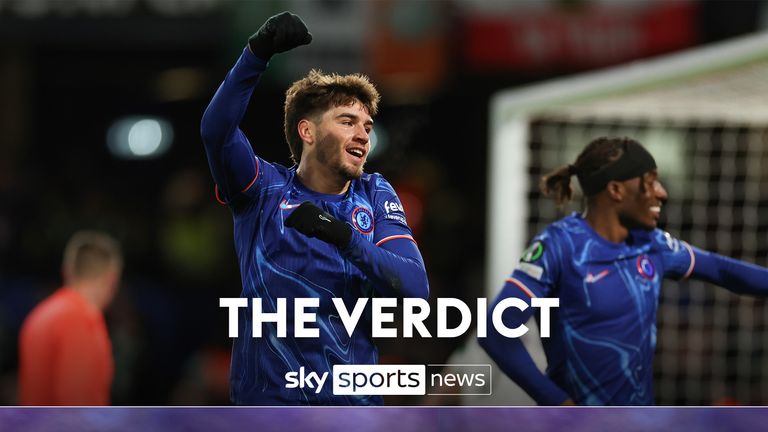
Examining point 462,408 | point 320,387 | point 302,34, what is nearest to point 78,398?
point 320,387

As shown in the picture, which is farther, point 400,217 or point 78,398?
point 78,398

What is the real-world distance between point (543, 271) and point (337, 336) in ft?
1.19

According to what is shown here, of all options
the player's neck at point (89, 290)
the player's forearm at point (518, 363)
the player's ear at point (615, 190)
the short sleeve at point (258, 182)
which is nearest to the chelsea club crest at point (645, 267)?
the player's ear at point (615, 190)

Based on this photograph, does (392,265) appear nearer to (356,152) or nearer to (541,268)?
(356,152)

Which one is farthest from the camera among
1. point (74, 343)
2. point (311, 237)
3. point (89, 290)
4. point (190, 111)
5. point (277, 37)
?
point (190, 111)

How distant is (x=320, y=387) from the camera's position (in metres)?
1.71

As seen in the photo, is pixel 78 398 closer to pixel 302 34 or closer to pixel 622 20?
pixel 302 34

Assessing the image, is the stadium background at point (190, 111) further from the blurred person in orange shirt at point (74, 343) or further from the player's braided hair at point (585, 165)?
the player's braided hair at point (585, 165)

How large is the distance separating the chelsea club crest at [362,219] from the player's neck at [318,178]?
0.04 meters

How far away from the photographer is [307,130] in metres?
1.70

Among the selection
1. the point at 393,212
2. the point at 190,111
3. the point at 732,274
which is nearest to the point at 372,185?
the point at 393,212

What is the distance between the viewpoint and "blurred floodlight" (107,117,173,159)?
3.97 metres

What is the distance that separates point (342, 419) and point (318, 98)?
1.57 ft

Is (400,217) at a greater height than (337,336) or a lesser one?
greater
